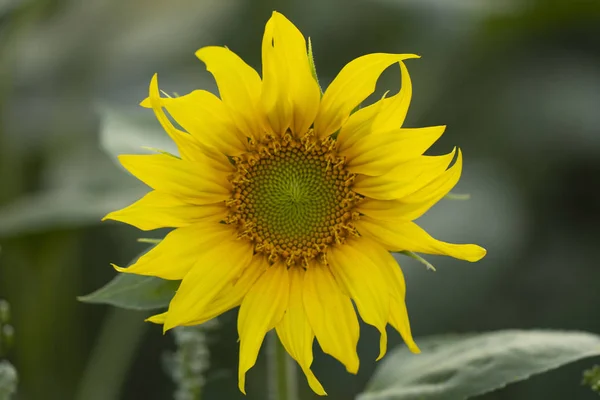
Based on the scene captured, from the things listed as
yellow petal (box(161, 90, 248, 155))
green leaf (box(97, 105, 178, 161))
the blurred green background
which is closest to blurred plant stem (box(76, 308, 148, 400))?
the blurred green background

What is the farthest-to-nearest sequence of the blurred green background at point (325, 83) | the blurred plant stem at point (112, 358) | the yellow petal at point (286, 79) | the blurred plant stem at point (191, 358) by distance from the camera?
the blurred green background at point (325, 83), the blurred plant stem at point (112, 358), the blurred plant stem at point (191, 358), the yellow petal at point (286, 79)

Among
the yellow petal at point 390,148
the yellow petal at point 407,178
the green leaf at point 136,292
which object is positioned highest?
the yellow petal at point 390,148

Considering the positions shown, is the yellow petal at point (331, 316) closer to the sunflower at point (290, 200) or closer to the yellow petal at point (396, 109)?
the sunflower at point (290, 200)

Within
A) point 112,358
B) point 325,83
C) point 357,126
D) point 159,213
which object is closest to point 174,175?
point 159,213

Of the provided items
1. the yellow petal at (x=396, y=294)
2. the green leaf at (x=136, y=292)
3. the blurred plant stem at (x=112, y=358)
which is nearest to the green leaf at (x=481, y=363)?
the yellow petal at (x=396, y=294)

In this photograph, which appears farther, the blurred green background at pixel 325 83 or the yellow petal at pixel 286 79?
the blurred green background at pixel 325 83

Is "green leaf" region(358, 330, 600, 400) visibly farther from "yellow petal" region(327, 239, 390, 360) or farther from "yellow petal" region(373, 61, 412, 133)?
"yellow petal" region(373, 61, 412, 133)

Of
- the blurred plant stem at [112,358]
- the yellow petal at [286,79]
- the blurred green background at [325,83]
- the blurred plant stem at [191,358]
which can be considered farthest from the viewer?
the blurred green background at [325,83]
